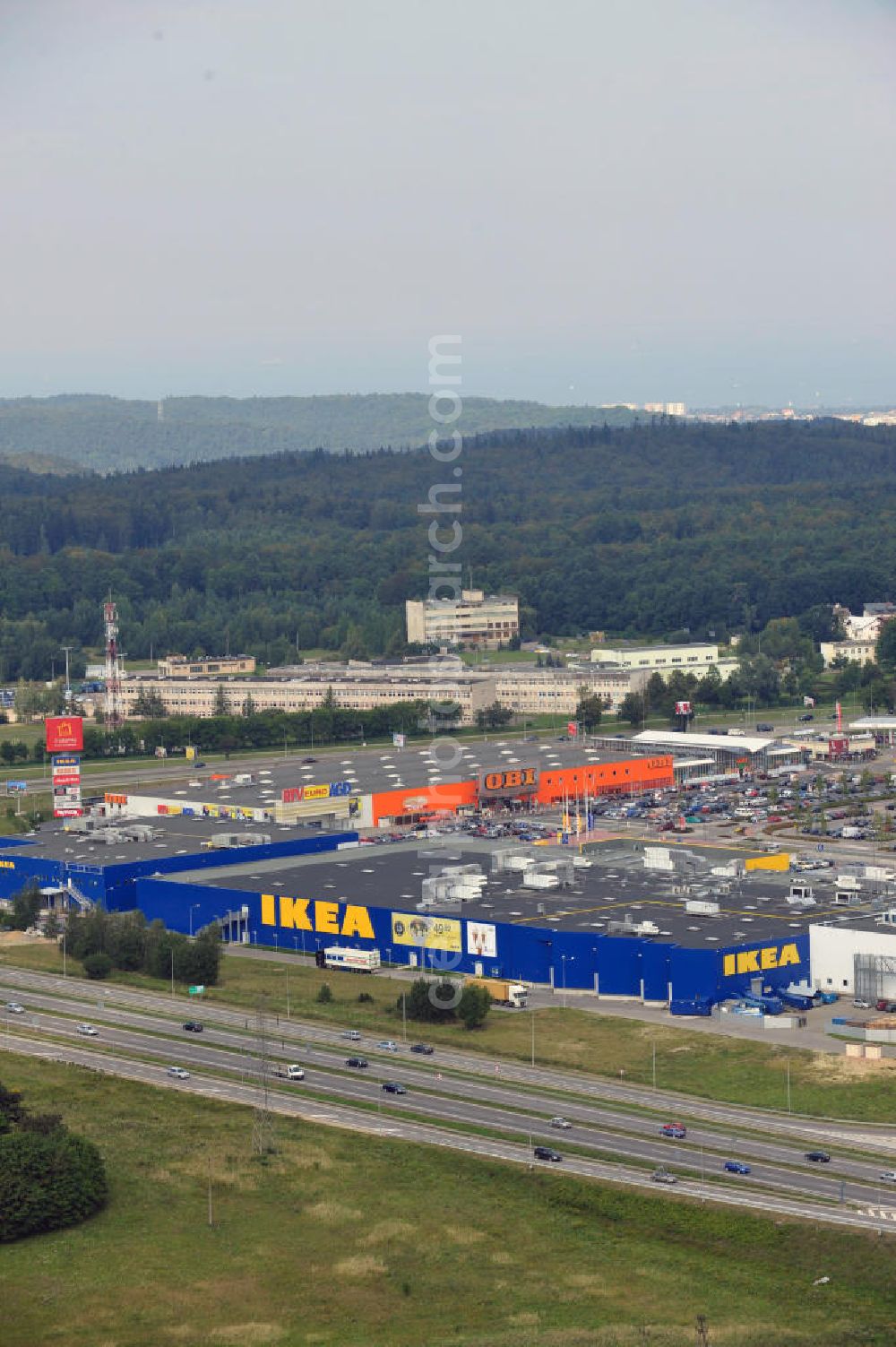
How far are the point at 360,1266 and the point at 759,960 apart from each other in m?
11.0

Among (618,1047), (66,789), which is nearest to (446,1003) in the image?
(618,1047)

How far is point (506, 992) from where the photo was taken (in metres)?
31.5

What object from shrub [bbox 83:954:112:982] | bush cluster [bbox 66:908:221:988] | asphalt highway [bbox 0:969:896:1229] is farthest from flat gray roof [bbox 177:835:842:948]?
asphalt highway [bbox 0:969:896:1229]

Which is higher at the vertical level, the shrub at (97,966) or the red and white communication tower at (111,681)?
the red and white communication tower at (111,681)

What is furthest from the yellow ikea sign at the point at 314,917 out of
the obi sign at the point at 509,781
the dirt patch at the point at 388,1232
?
the obi sign at the point at 509,781

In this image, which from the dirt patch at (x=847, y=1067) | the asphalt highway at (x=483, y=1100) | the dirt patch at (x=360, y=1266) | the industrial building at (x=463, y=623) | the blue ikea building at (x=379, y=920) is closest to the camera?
the dirt patch at (x=360, y=1266)

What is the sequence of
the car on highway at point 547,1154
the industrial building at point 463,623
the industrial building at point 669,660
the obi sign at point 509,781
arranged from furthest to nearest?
1. the industrial building at point 463,623
2. the industrial building at point 669,660
3. the obi sign at point 509,781
4. the car on highway at point 547,1154

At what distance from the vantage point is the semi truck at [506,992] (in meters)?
31.3

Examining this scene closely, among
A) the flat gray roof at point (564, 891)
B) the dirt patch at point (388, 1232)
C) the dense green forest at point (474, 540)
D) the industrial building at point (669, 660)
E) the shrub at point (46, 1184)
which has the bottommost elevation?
the dirt patch at point (388, 1232)

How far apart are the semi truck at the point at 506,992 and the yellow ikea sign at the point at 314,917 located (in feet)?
10.4

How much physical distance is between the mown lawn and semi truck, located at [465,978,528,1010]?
0.33m

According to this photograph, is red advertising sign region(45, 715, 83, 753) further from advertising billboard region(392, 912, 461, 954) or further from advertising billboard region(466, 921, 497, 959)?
advertising billboard region(466, 921, 497, 959)

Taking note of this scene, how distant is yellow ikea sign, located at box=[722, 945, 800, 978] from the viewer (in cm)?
3081

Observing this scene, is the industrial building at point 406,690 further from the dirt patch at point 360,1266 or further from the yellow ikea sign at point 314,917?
A: the dirt patch at point 360,1266
